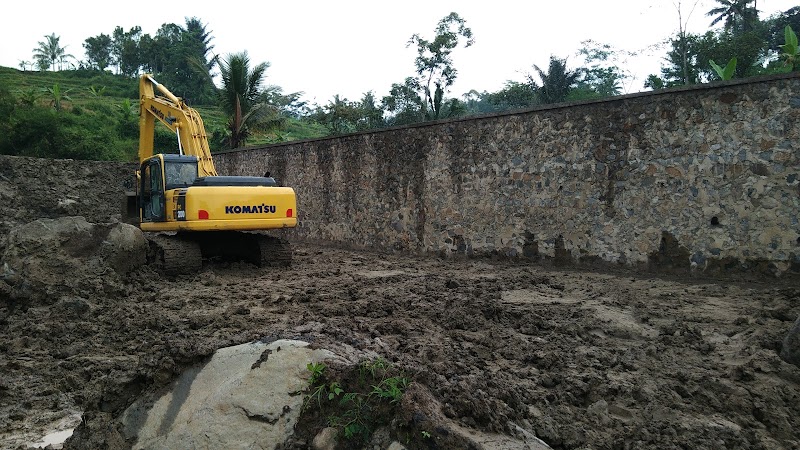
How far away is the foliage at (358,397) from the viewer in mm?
2816

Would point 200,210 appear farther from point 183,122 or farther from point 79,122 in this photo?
point 79,122

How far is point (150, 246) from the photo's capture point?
8586 mm

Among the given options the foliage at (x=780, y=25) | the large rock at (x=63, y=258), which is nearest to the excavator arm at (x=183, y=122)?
the large rock at (x=63, y=258)

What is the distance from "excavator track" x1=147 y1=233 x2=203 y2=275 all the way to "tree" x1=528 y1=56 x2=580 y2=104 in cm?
2456

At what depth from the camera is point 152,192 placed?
29.4 ft

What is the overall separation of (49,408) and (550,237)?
648 cm

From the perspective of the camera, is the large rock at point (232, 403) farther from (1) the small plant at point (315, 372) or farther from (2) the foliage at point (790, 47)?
(2) the foliage at point (790, 47)

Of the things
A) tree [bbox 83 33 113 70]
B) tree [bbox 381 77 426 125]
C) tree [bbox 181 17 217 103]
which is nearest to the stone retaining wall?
tree [bbox 381 77 426 125]

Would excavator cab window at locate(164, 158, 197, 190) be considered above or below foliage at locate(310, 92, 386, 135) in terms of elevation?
below

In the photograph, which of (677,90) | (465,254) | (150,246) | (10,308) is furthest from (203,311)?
(677,90)

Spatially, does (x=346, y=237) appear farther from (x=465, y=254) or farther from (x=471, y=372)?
(x=471, y=372)

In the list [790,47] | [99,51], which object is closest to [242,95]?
[790,47]

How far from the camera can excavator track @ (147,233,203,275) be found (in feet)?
26.7

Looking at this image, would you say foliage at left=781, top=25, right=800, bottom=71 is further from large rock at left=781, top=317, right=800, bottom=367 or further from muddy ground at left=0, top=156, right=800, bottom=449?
large rock at left=781, top=317, right=800, bottom=367
